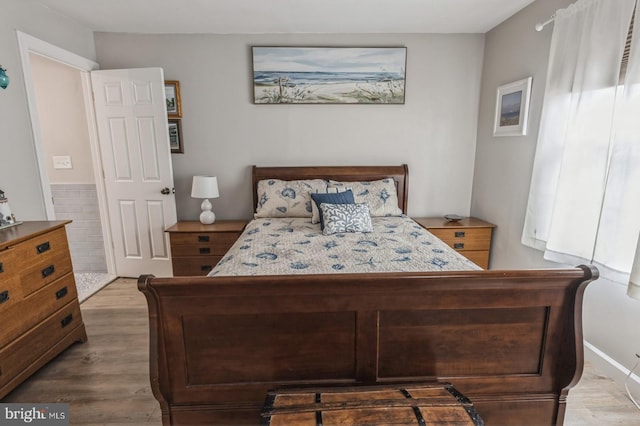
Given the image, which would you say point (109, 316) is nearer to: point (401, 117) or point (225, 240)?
point (225, 240)

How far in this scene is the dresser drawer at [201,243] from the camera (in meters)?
3.12

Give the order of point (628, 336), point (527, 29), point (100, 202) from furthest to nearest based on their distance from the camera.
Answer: point (100, 202) < point (527, 29) < point (628, 336)

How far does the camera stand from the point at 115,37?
10.5 ft

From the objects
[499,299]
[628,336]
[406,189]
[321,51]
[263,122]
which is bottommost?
[628,336]

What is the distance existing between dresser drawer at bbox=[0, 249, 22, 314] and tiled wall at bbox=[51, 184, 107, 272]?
6.01ft

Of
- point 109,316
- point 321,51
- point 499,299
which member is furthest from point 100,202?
point 499,299

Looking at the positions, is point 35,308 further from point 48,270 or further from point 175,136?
point 175,136

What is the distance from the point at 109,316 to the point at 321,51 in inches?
121

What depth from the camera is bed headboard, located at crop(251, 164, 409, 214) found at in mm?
3377

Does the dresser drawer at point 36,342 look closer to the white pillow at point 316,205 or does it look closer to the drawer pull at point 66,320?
the drawer pull at point 66,320

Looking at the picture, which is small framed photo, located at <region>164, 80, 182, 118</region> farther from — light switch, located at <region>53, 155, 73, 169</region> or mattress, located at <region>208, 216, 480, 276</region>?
mattress, located at <region>208, 216, 480, 276</region>

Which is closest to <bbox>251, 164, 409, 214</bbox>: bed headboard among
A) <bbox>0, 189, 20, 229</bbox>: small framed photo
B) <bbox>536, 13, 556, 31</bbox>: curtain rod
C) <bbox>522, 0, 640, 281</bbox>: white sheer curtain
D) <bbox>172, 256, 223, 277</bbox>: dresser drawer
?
<bbox>172, 256, 223, 277</bbox>: dresser drawer

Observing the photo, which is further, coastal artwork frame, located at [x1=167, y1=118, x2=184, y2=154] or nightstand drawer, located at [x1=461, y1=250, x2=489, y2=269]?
coastal artwork frame, located at [x1=167, y1=118, x2=184, y2=154]

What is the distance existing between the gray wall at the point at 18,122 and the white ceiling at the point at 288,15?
8.3 inches
